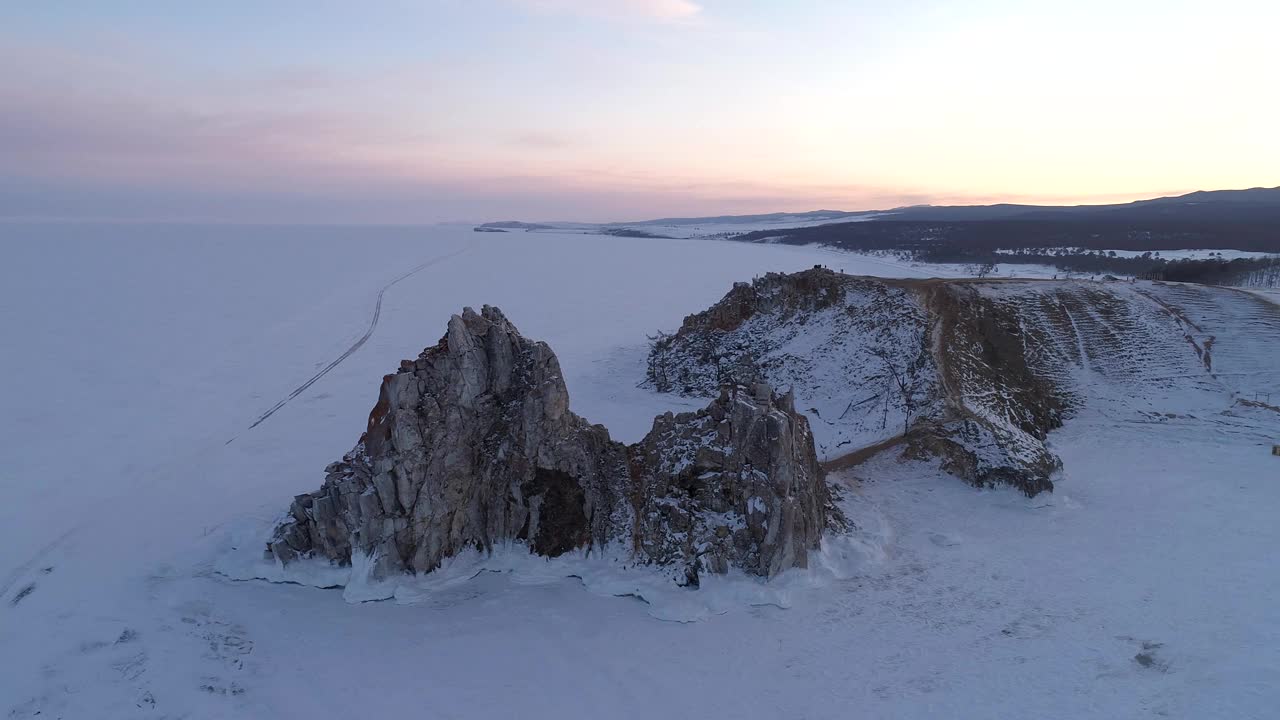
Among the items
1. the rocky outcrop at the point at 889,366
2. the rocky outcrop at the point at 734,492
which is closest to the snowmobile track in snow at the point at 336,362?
the rocky outcrop at the point at 889,366

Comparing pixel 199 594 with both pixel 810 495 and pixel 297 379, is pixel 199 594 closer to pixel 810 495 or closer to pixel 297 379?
pixel 810 495

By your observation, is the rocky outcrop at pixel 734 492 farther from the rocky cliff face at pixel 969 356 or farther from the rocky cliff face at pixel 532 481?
the rocky cliff face at pixel 969 356

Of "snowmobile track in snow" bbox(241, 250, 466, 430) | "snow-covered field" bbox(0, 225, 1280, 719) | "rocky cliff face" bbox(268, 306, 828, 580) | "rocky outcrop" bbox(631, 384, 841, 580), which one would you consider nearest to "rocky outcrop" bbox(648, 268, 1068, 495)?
"snow-covered field" bbox(0, 225, 1280, 719)

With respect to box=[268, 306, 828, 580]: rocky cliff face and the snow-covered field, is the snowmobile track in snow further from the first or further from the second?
box=[268, 306, 828, 580]: rocky cliff face

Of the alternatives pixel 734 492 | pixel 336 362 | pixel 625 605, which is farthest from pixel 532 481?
pixel 336 362

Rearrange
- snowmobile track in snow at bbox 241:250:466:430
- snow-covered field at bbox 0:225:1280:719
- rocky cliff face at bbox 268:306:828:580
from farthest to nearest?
1. snowmobile track in snow at bbox 241:250:466:430
2. rocky cliff face at bbox 268:306:828:580
3. snow-covered field at bbox 0:225:1280:719

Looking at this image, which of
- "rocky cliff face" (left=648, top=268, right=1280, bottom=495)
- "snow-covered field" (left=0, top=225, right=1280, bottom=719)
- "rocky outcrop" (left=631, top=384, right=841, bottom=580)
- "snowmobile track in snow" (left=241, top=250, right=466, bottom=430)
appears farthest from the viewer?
"snowmobile track in snow" (left=241, top=250, right=466, bottom=430)

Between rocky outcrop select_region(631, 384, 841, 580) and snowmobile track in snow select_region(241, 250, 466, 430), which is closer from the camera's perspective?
rocky outcrop select_region(631, 384, 841, 580)
